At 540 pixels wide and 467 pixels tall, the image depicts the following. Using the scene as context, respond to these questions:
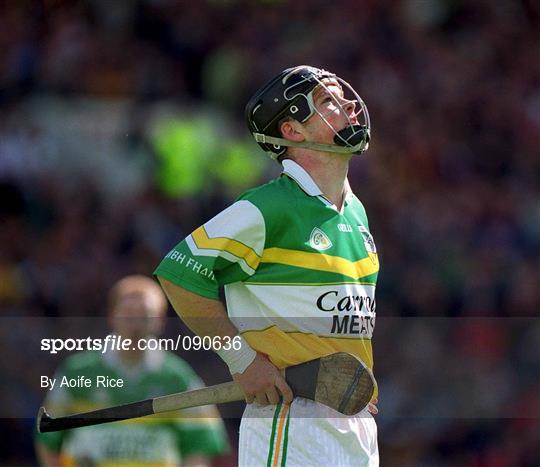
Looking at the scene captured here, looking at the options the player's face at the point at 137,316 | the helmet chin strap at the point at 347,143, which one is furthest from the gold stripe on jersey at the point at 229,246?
the player's face at the point at 137,316

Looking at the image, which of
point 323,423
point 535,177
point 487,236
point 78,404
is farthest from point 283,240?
point 535,177

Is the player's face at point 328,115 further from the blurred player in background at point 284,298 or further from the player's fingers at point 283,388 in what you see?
the player's fingers at point 283,388

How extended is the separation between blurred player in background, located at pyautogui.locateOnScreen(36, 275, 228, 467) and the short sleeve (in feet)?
4.78

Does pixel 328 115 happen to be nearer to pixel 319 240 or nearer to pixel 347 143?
pixel 347 143

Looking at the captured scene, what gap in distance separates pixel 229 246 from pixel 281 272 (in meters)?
0.19

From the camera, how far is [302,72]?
175 inches

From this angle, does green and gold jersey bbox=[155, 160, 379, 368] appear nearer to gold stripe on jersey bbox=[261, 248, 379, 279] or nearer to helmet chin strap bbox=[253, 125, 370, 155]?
gold stripe on jersey bbox=[261, 248, 379, 279]

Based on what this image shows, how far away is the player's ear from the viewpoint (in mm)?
4414

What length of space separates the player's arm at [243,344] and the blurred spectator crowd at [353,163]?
4025 mm

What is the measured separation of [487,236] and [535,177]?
0.88m

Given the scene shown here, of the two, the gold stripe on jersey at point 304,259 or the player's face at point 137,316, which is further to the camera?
the player's face at point 137,316

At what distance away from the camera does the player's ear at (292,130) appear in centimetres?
441

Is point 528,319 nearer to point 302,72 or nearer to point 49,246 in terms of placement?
point 49,246

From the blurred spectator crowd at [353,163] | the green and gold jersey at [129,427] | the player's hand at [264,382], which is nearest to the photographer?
the player's hand at [264,382]
